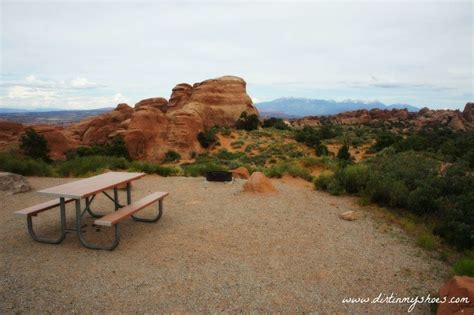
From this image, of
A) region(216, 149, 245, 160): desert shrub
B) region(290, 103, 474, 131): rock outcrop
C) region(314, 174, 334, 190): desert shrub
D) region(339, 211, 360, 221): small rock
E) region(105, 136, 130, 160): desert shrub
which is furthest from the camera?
region(290, 103, 474, 131): rock outcrop

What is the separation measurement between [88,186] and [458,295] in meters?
5.57

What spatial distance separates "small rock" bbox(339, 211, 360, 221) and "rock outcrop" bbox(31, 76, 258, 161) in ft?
70.6

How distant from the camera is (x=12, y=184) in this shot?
9.43 metres

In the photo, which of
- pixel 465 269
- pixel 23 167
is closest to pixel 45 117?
pixel 23 167

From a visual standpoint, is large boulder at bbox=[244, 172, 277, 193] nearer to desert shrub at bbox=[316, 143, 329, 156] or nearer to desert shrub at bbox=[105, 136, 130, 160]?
desert shrub at bbox=[105, 136, 130, 160]

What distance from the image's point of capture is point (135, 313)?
3895mm

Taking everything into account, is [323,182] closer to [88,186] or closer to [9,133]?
[88,186]

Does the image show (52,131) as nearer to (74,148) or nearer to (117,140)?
(74,148)

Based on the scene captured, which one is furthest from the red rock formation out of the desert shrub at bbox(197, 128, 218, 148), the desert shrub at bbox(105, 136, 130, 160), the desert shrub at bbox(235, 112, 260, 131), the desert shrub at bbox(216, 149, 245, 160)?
the desert shrub at bbox(235, 112, 260, 131)

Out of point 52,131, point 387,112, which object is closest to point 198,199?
point 52,131

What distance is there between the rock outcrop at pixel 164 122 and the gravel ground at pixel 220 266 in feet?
65.9

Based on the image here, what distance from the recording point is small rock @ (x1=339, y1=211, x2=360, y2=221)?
7418mm

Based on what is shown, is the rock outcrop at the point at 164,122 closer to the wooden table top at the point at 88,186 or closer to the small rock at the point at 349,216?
the wooden table top at the point at 88,186

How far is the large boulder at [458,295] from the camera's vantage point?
3.39 m
